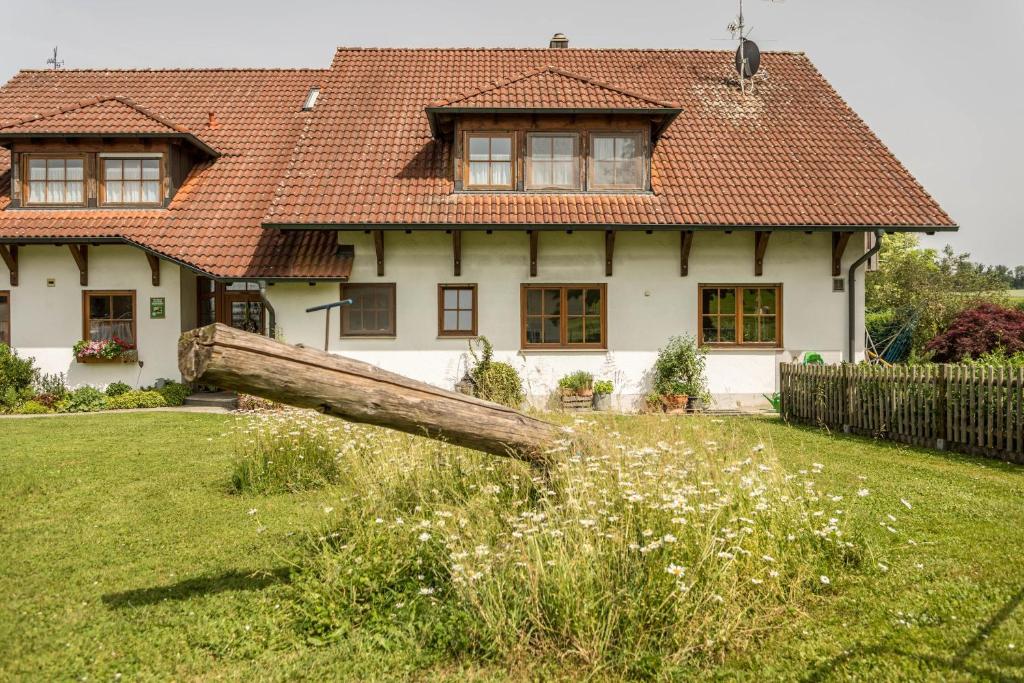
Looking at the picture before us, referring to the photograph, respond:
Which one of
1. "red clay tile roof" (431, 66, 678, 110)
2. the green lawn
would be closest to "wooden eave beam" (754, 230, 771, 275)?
"red clay tile roof" (431, 66, 678, 110)

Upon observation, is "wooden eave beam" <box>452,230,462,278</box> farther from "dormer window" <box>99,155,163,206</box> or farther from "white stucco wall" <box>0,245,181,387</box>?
"dormer window" <box>99,155,163,206</box>

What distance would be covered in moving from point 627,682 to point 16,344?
15.6 m

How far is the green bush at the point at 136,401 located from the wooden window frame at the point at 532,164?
851 centimetres

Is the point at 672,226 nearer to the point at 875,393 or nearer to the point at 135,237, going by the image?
the point at 875,393

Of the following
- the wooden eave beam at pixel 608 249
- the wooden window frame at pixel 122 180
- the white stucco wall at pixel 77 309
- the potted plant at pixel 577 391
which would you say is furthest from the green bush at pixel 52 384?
the wooden eave beam at pixel 608 249

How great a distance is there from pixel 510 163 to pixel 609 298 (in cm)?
340

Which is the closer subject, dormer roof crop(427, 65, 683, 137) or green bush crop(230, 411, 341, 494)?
green bush crop(230, 411, 341, 494)

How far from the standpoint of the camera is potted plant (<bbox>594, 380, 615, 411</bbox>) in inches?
542

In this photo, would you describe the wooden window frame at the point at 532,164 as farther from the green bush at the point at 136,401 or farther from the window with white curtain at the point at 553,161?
the green bush at the point at 136,401

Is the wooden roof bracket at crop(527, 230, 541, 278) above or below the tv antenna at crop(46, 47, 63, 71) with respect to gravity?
below

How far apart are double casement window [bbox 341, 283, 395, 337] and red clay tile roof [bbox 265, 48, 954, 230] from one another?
1.52 m

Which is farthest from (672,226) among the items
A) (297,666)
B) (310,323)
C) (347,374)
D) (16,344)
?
(16,344)

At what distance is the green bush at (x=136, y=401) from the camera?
1399cm

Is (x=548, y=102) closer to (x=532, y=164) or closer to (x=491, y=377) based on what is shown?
(x=532, y=164)
